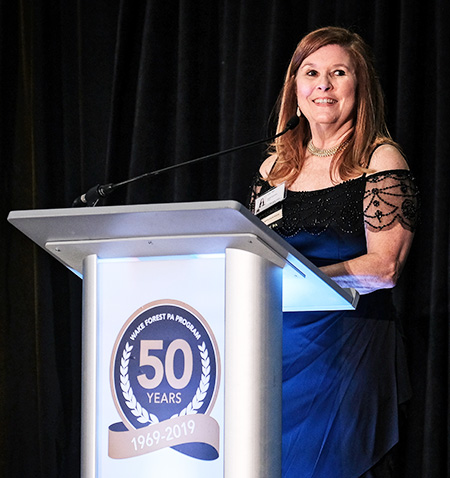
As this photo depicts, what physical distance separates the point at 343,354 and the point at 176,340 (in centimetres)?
71

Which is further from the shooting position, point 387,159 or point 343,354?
point 387,159

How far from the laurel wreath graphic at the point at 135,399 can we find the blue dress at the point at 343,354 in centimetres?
47

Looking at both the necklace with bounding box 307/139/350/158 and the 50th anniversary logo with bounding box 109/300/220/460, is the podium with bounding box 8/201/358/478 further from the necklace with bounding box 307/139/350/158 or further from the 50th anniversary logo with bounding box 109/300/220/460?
the necklace with bounding box 307/139/350/158

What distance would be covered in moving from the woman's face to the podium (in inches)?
35.3

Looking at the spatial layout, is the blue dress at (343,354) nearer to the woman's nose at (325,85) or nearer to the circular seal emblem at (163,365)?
the woman's nose at (325,85)

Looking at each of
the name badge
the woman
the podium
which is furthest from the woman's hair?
the podium

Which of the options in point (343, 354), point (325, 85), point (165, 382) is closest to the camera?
point (165, 382)

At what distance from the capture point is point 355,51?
2.01 metres

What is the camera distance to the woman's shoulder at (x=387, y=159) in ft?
6.02

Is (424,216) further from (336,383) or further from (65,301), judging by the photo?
(65,301)

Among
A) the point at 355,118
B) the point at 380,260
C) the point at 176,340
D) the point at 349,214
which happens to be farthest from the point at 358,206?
the point at 176,340

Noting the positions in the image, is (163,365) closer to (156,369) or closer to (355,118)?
(156,369)

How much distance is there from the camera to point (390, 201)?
70.9 inches

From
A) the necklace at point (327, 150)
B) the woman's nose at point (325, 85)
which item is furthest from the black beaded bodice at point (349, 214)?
the woman's nose at point (325, 85)
